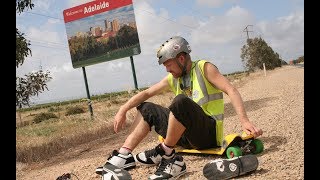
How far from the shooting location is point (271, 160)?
421 centimetres

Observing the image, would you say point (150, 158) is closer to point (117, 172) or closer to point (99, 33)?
point (117, 172)

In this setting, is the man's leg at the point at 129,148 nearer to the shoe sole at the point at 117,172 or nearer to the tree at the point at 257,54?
the shoe sole at the point at 117,172

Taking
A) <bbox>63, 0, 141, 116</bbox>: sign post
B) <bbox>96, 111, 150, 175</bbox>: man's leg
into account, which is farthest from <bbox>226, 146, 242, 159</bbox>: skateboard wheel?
<bbox>63, 0, 141, 116</bbox>: sign post

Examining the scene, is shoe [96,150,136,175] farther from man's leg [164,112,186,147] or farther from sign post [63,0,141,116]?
sign post [63,0,141,116]

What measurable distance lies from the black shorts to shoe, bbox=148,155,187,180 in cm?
37

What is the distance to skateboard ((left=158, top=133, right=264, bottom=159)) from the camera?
428cm

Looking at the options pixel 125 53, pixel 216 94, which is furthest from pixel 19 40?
pixel 216 94

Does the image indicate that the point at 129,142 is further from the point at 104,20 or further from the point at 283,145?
the point at 104,20

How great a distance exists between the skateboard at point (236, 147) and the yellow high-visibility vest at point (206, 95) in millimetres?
148

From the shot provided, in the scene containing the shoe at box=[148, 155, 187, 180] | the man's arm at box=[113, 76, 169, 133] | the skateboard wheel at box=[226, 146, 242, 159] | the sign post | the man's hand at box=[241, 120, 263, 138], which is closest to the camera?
the man's hand at box=[241, 120, 263, 138]

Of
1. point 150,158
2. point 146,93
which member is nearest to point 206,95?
point 146,93

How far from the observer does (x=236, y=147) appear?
428 centimetres

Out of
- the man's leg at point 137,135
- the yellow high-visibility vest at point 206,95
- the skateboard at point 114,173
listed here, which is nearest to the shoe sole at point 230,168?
the yellow high-visibility vest at point 206,95
